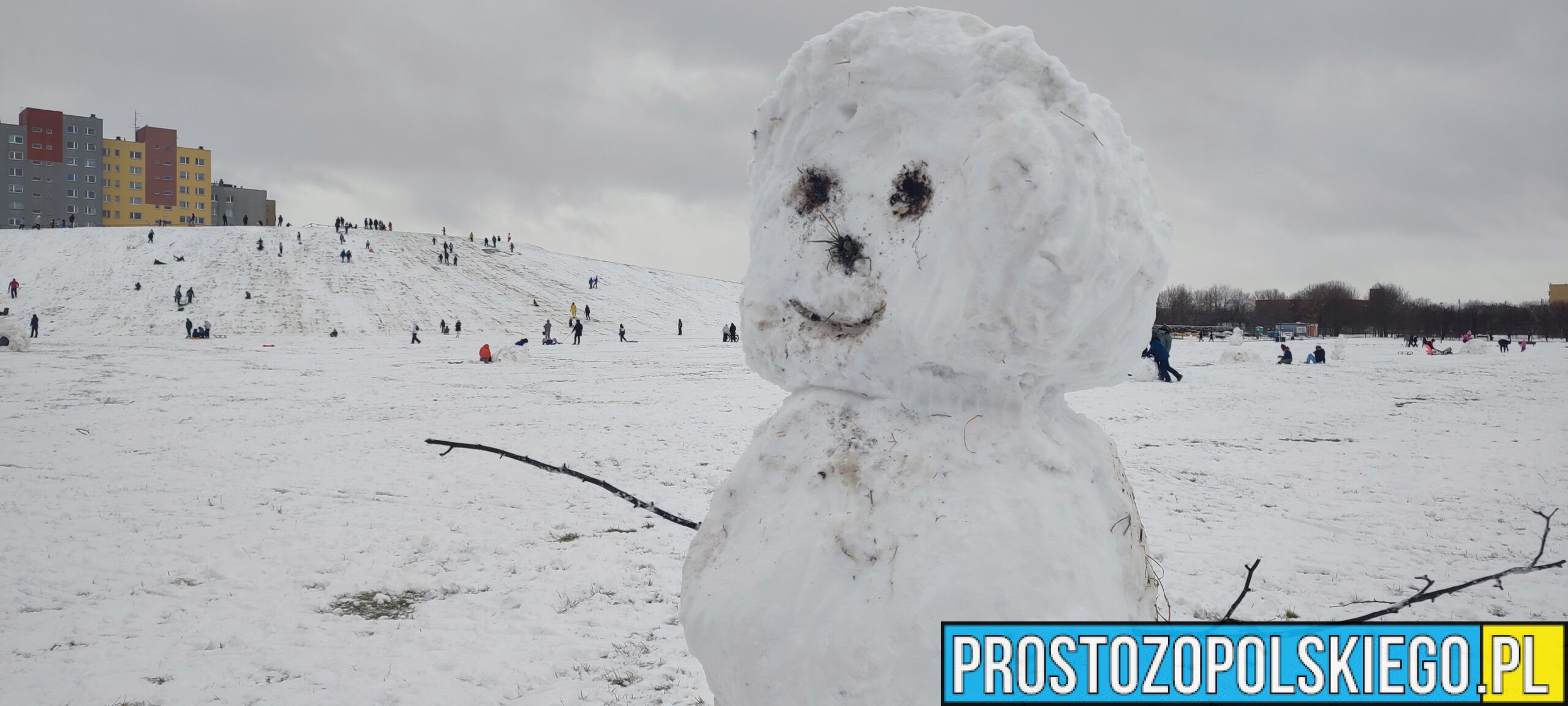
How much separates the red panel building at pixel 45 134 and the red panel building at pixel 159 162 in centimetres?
701

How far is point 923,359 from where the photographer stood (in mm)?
1964

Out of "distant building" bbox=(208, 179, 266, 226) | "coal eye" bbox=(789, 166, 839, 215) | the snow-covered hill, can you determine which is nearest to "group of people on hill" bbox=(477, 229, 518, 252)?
the snow-covered hill

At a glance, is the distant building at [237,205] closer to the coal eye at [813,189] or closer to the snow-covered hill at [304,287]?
the snow-covered hill at [304,287]

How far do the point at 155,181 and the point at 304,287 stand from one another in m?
56.3

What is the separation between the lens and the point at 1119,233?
186 centimetres

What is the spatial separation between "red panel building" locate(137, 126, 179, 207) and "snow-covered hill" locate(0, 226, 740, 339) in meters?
29.9

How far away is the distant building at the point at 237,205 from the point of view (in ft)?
297

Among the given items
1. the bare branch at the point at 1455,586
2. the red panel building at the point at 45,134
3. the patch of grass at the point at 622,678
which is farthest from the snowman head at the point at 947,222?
the red panel building at the point at 45,134

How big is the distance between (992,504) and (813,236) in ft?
2.98

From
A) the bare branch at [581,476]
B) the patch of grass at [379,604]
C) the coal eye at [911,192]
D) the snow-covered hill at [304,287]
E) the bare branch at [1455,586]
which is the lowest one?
the patch of grass at [379,604]

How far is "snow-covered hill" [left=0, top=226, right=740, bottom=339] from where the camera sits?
142 feet

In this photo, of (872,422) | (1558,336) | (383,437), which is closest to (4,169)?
(383,437)

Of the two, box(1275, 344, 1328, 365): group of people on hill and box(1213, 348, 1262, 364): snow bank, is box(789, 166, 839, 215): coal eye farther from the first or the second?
box(1275, 344, 1328, 365): group of people on hill

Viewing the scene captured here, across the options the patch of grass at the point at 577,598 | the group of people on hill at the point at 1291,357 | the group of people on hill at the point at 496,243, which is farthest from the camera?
the group of people on hill at the point at 496,243
